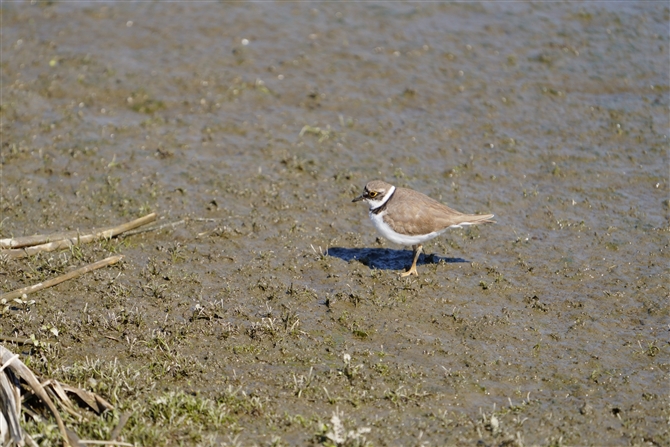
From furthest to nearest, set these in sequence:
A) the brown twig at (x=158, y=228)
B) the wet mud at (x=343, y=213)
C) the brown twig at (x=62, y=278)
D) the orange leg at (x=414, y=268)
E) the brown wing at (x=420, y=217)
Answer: the brown twig at (x=158, y=228) → the orange leg at (x=414, y=268) → the brown wing at (x=420, y=217) → the brown twig at (x=62, y=278) → the wet mud at (x=343, y=213)

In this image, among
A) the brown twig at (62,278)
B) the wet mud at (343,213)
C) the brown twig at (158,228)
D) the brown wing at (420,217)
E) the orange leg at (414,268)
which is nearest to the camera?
the wet mud at (343,213)

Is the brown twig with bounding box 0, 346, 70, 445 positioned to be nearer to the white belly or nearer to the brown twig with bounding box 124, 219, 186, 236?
the brown twig with bounding box 124, 219, 186, 236

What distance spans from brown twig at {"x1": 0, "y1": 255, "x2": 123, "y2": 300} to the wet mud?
11cm

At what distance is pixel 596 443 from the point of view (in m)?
6.59

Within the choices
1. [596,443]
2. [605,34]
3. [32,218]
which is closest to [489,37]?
[605,34]

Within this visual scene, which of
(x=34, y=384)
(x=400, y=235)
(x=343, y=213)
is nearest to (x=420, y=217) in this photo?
(x=400, y=235)

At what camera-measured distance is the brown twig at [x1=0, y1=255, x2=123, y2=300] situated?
822 centimetres

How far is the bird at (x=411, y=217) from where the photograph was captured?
9008mm

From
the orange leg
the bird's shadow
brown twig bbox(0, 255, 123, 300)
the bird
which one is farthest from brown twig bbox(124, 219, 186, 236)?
the orange leg

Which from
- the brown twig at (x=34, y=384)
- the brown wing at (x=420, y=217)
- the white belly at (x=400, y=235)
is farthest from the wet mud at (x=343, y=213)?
the brown wing at (x=420, y=217)

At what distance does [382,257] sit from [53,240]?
383cm

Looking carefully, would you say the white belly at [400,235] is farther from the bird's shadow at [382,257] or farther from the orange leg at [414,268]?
the bird's shadow at [382,257]

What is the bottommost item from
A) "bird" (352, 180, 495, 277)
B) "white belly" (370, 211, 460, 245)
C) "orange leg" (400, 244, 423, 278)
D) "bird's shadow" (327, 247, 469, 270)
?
"bird's shadow" (327, 247, 469, 270)

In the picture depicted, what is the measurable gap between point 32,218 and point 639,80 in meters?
9.58
